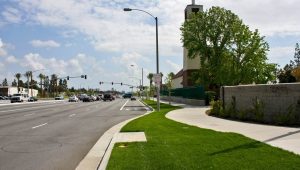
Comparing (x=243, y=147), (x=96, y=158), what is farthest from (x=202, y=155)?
(x=96, y=158)

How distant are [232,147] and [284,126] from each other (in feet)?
24.4

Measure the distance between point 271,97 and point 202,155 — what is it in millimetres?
11718

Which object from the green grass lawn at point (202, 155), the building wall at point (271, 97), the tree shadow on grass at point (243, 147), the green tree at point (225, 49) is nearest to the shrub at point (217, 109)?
the building wall at point (271, 97)

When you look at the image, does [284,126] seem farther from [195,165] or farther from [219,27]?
[219,27]

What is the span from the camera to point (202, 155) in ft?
35.9

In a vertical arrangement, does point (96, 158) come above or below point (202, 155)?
below

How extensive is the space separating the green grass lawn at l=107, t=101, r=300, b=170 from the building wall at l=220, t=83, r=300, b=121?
6442 millimetres

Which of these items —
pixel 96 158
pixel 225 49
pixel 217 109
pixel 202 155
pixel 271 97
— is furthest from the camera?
pixel 225 49

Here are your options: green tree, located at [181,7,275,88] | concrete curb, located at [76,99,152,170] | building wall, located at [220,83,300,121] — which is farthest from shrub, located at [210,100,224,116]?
green tree, located at [181,7,275,88]

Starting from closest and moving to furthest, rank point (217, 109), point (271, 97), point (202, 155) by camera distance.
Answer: point (202, 155), point (271, 97), point (217, 109)

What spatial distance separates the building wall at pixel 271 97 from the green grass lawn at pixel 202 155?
644 cm

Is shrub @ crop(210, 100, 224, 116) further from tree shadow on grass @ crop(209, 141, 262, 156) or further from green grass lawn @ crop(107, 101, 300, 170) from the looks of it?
tree shadow on grass @ crop(209, 141, 262, 156)

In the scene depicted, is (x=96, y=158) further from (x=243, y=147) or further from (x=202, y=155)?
(x=243, y=147)

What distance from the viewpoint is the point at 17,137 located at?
1784cm
